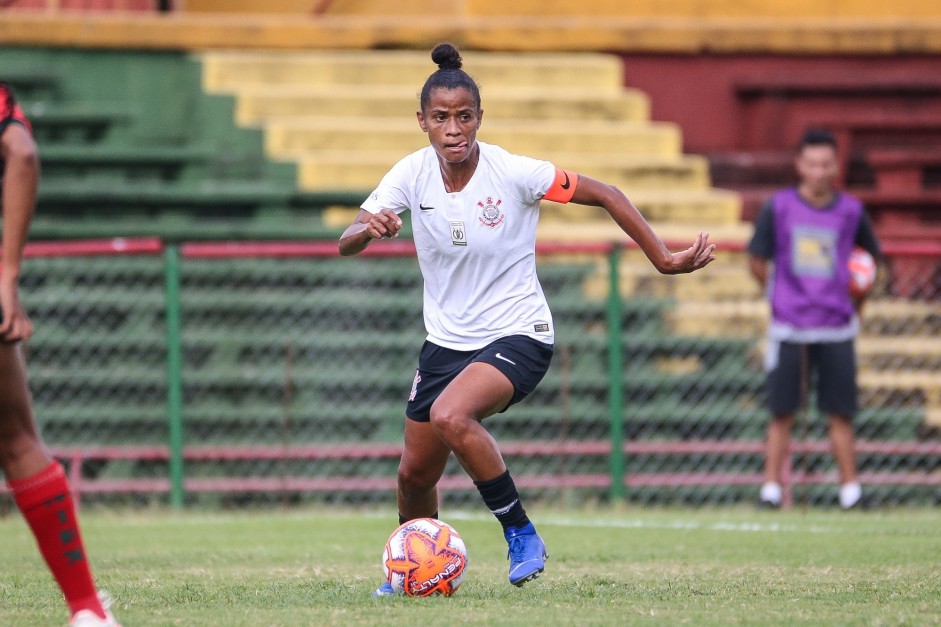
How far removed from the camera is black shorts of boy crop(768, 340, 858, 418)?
34.6ft

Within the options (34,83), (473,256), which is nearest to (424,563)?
(473,256)

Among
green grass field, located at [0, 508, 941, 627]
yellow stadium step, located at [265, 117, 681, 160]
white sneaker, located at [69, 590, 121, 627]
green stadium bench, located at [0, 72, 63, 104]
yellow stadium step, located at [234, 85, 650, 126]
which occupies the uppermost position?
green stadium bench, located at [0, 72, 63, 104]

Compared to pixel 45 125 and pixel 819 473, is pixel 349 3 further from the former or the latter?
pixel 819 473

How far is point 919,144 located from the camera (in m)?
14.9

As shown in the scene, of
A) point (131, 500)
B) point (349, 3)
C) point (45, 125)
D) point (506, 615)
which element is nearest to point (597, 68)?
point (349, 3)

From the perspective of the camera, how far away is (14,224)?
470 cm

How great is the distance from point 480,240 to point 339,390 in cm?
540

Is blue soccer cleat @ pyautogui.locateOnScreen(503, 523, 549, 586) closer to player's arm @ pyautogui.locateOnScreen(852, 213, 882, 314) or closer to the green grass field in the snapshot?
the green grass field

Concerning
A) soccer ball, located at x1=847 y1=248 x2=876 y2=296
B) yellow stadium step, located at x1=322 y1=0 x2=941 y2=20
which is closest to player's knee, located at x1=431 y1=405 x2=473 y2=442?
soccer ball, located at x1=847 y1=248 x2=876 y2=296

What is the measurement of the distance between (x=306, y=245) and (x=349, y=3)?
5.80 metres

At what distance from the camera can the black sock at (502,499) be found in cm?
613

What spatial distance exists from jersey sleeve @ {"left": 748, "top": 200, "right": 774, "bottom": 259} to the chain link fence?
1138 millimetres

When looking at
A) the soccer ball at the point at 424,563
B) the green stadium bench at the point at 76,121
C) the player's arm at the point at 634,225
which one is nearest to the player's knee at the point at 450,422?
the soccer ball at the point at 424,563

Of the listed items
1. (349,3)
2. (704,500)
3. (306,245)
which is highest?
(349,3)
